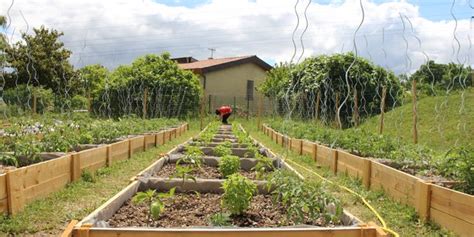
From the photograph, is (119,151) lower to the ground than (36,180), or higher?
lower

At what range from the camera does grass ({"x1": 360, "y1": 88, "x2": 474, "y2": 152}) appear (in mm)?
9531

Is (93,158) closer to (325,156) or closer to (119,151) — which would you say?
(119,151)

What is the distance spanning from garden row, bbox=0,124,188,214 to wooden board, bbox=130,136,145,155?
0.44m

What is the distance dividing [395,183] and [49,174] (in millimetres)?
3494

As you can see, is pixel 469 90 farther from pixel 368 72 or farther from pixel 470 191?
pixel 470 191

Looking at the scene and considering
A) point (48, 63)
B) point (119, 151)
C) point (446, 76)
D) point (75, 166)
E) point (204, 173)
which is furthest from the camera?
point (48, 63)

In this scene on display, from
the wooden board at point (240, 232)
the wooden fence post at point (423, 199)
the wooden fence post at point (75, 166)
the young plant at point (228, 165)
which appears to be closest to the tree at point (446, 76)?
the wooden fence post at point (423, 199)

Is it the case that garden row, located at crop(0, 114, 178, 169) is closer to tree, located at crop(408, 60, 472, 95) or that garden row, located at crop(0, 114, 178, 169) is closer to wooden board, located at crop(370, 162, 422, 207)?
wooden board, located at crop(370, 162, 422, 207)

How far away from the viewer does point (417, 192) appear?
425cm

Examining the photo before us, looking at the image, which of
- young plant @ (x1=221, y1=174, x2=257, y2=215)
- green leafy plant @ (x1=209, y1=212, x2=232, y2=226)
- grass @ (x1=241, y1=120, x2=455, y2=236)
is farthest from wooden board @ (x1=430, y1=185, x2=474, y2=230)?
green leafy plant @ (x1=209, y1=212, x2=232, y2=226)

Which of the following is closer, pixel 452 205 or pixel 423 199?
pixel 452 205

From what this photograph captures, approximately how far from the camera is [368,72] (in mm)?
18453

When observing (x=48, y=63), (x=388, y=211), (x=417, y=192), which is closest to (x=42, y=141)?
(x=388, y=211)

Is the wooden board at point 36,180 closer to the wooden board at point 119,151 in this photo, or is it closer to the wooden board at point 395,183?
the wooden board at point 119,151
